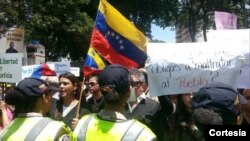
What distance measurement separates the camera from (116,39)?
5.54m

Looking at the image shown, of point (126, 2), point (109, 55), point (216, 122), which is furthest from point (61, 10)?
point (216, 122)

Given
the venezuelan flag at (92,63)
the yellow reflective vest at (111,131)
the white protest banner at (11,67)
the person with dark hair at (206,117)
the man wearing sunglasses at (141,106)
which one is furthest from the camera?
the white protest banner at (11,67)

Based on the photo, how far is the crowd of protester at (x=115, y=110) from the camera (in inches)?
91.4

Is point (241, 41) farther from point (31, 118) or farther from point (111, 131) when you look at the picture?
point (31, 118)

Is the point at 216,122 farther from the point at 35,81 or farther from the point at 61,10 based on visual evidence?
the point at 61,10

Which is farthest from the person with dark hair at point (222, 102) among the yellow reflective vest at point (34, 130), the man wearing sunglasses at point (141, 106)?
the man wearing sunglasses at point (141, 106)

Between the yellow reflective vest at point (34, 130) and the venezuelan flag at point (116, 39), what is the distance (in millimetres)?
2101

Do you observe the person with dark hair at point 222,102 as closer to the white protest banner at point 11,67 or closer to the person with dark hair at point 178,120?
the person with dark hair at point 178,120

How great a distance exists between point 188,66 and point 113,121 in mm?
2086

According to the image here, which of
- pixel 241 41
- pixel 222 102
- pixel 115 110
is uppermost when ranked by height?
pixel 241 41

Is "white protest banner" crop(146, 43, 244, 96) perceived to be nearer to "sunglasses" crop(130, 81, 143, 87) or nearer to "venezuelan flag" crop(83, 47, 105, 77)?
"sunglasses" crop(130, 81, 143, 87)

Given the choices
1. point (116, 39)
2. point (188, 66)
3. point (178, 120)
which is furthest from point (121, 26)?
point (178, 120)

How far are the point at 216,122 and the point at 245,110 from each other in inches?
90.6

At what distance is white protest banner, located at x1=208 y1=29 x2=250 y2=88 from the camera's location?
4918 mm
